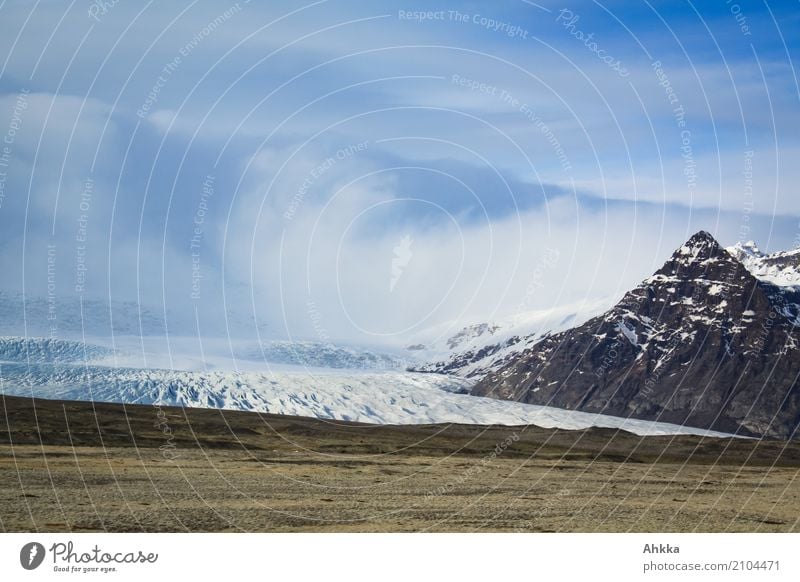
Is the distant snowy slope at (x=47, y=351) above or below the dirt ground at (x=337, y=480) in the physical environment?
below

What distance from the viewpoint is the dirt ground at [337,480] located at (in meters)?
42.9

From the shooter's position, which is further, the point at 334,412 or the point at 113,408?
the point at 334,412

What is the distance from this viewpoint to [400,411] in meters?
170

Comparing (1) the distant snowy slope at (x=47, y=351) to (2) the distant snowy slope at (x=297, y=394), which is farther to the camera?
(1) the distant snowy slope at (x=47, y=351)

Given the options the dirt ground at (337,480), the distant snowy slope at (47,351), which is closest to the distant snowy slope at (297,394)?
the distant snowy slope at (47,351)

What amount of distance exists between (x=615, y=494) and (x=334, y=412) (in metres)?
103

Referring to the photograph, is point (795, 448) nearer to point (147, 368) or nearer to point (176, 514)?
point (147, 368)

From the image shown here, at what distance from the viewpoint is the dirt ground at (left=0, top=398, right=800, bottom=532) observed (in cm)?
4288

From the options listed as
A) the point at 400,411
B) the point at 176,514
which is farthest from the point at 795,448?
the point at 176,514

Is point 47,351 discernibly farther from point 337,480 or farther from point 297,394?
point 337,480

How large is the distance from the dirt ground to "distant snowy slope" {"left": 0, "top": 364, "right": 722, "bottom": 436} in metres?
14.2

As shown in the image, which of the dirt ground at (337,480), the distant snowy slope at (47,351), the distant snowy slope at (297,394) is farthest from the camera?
the distant snowy slope at (47,351)

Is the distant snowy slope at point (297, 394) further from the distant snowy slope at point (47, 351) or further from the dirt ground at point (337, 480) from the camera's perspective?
the dirt ground at point (337, 480)

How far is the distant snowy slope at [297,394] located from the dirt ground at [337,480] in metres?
14.2
